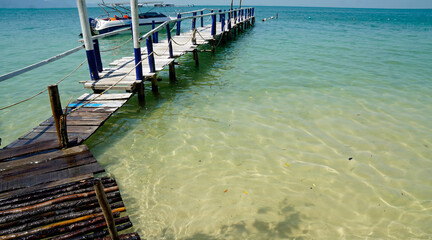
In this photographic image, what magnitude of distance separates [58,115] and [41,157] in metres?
0.80

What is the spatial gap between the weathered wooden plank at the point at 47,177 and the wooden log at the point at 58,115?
0.83 m

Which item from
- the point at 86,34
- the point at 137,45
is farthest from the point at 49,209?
the point at 137,45

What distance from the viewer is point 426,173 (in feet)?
17.0

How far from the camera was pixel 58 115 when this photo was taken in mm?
4703

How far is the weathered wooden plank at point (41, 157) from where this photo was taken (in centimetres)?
438

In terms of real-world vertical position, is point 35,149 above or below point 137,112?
above

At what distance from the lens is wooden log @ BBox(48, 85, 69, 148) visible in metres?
4.47

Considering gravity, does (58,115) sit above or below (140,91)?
above

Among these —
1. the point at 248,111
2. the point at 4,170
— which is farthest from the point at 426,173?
the point at 4,170

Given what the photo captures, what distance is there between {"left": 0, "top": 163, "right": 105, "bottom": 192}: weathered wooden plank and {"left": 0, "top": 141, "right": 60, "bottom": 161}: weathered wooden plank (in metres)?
0.80

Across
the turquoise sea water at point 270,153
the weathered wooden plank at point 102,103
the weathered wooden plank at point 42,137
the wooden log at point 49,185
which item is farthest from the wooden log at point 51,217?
the weathered wooden plank at point 102,103

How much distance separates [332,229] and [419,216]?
155 centimetres

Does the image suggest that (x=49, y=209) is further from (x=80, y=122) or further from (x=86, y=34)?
(x=86, y=34)

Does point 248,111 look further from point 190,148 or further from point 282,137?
point 190,148
